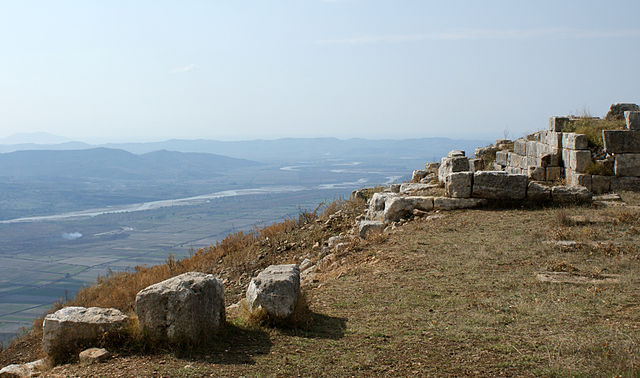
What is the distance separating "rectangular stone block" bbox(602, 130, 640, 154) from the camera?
630 inches

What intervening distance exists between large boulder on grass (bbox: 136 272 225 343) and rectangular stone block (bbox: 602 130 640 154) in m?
13.7

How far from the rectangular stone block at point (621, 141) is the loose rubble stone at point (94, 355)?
14729 millimetres

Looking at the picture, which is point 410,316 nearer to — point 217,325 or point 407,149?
point 217,325

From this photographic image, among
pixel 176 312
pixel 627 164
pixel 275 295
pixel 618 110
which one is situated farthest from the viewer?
pixel 618 110

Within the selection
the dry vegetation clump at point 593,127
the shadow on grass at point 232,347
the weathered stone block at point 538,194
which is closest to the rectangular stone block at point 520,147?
the dry vegetation clump at point 593,127

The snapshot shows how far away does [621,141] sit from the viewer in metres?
16.1

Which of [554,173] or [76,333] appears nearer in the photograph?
[76,333]

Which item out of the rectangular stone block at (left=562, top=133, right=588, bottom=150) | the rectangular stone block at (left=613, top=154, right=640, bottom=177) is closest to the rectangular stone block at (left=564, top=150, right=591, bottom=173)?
the rectangular stone block at (left=562, top=133, right=588, bottom=150)

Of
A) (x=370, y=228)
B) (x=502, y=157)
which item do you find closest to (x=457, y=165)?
(x=370, y=228)

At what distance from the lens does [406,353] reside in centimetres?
578

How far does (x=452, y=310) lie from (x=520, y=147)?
14.5 m

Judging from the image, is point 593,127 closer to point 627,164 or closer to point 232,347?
point 627,164

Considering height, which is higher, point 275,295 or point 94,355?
point 275,295

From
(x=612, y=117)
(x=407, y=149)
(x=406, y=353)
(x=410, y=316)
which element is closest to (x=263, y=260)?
(x=410, y=316)
